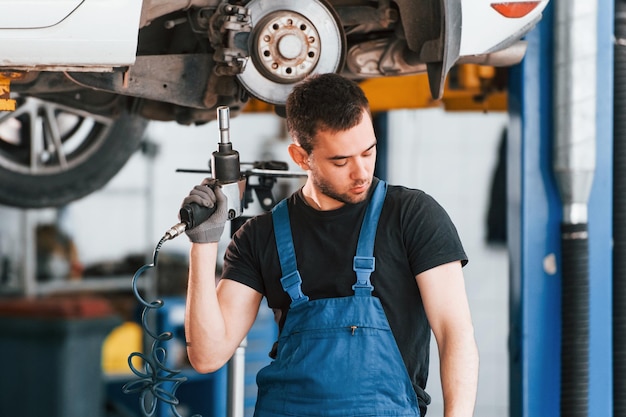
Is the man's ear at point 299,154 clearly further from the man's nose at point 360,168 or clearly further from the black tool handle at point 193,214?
the black tool handle at point 193,214

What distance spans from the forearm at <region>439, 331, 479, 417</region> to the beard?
351 millimetres

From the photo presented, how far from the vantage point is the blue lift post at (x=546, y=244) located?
288 cm

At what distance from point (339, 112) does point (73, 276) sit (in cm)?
478

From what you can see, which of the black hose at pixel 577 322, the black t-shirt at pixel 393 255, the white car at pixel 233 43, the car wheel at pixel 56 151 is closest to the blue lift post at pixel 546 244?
the black hose at pixel 577 322

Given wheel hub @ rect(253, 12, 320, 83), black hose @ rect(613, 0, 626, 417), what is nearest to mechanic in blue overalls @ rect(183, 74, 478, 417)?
wheel hub @ rect(253, 12, 320, 83)

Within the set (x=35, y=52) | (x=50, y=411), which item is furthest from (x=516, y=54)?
(x=50, y=411)

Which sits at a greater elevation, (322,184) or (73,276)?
(322,184)

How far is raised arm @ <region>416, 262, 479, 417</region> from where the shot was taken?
192cm

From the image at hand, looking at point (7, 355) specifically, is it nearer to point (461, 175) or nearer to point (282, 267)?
point (282, 267)

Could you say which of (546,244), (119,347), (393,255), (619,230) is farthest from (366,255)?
(119,347)

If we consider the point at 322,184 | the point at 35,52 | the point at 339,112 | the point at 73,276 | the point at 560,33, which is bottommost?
the point at 73,276

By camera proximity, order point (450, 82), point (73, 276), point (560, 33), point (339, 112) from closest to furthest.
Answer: point (339, 112) < point (560, 33) < point (450, 82) < point (73, 276)

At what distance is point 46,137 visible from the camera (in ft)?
12.7

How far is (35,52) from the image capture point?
86.6 inches
